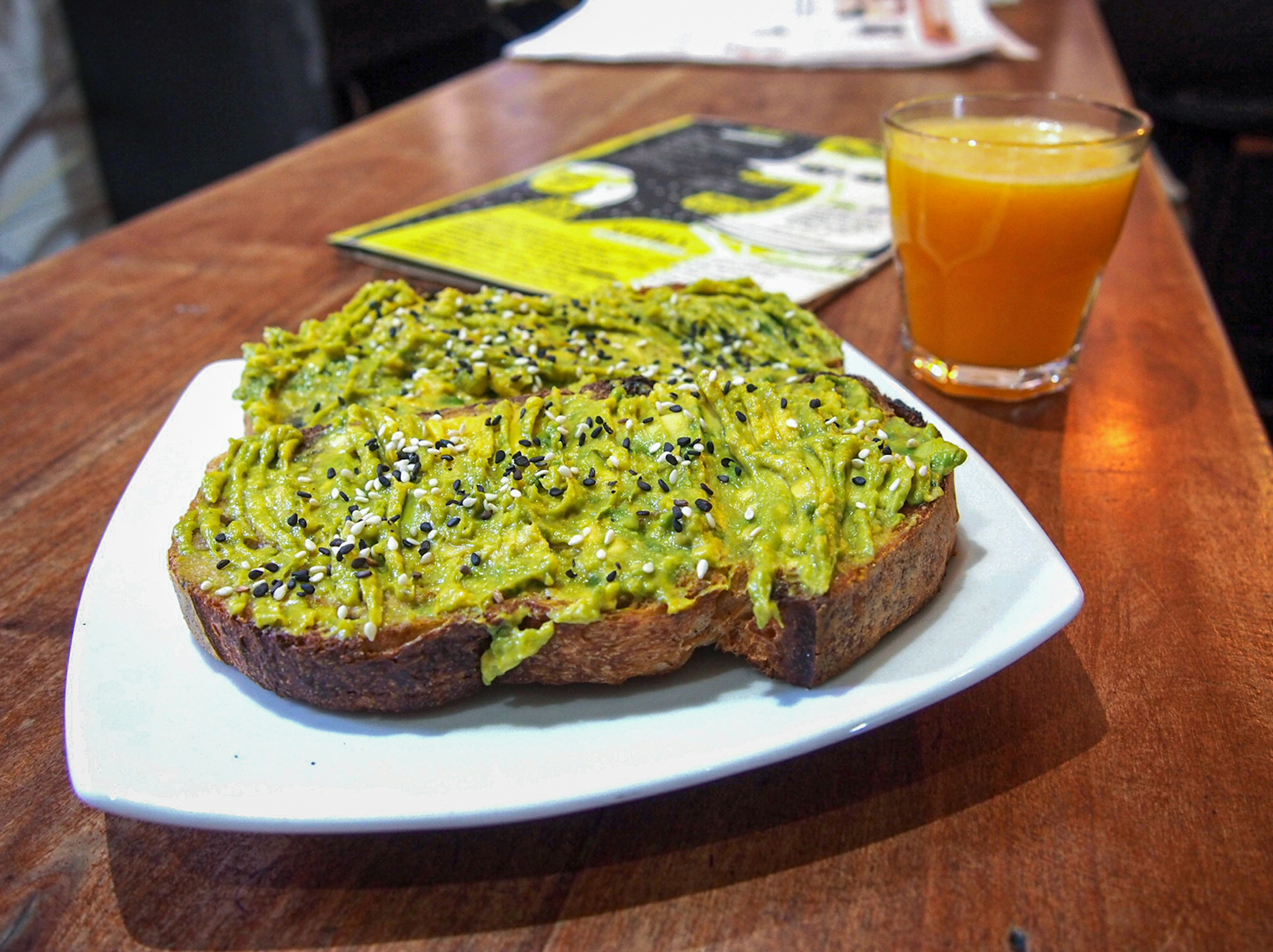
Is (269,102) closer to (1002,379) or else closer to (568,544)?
(1002,379)

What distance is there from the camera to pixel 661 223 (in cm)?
233

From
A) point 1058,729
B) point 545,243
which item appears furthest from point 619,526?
point 545,243

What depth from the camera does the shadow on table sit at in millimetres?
821

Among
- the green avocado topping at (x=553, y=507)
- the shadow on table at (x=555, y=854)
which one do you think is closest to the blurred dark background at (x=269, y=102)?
the green avocado topping at (x=553, y=507)

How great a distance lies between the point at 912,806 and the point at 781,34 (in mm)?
4008

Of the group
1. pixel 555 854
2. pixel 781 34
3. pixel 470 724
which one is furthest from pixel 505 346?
pixel 781 34

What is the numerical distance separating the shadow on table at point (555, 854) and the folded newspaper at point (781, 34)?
3.58 m

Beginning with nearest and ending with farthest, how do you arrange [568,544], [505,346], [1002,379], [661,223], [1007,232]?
[568,544], [505,346], [1007,232], [1002,379], [661,223]

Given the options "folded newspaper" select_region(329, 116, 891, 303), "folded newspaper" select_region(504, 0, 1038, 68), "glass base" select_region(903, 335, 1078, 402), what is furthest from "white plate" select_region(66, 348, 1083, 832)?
"folded newspaper" select_region(504, 0, 1038, 68)

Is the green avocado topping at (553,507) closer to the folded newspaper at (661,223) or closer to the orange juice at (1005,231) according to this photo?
the orange juice at (1005,231)

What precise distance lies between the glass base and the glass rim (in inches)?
14.1

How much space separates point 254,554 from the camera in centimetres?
104

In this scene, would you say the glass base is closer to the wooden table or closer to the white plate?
the wooden table

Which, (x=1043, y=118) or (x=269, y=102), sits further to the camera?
Result: (x=269, y=102)
